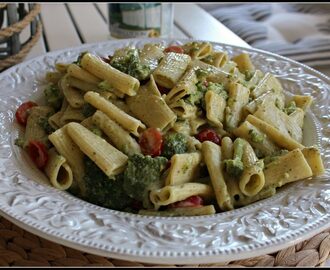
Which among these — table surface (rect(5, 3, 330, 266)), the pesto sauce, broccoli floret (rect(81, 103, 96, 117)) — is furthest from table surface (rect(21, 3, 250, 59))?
the pesto sauce

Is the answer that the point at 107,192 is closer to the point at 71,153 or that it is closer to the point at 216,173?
the point at 71,153

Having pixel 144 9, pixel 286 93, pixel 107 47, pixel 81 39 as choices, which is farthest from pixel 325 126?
pixel 81 39

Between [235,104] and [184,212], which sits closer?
[184,212]

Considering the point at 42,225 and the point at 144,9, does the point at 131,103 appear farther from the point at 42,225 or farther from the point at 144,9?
the point at 144,9

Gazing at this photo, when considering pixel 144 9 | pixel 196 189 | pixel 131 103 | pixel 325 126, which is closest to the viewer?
pixel 196 189

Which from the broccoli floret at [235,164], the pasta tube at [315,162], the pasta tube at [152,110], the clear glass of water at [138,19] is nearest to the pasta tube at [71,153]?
the pasta tube at [152,110]

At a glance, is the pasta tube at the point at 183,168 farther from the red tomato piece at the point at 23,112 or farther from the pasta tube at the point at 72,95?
the red tomato piece at the point at 23,112

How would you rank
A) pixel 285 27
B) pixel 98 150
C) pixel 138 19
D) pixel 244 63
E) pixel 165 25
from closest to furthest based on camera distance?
pixel 98 150, pixel 244 63, pixel 138 19, pixel 165 25, pixel 285 27

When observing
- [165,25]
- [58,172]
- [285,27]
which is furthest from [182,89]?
[285,27]
